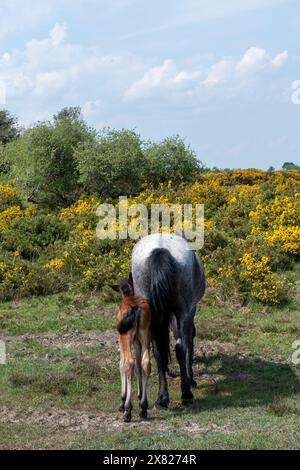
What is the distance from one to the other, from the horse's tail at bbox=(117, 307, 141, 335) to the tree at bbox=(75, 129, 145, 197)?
1607cm

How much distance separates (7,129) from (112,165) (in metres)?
19.7

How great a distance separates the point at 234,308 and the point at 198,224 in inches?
209

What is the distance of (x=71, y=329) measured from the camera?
12383 millimetres

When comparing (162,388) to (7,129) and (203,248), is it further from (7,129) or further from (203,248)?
(7,129)

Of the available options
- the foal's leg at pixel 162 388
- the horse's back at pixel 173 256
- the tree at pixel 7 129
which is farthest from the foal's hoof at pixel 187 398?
the tree at pixel 7 129

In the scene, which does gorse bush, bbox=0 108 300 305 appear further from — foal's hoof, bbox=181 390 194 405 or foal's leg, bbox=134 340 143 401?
foal's leg, bbox=134 340 143 401

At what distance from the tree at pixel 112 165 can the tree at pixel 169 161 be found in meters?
0.46

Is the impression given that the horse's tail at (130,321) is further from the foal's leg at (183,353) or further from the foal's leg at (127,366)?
Result: the foal's leg at (183,353)

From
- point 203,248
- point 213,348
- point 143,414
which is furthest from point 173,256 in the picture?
point 203,248

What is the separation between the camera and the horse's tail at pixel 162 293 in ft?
27.4

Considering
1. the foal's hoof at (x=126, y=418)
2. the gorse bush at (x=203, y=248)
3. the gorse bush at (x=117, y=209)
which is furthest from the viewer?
the gorse bush at (x=117, y=209)

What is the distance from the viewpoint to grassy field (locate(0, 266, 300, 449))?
697 cm

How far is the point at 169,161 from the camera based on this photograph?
25.0m
